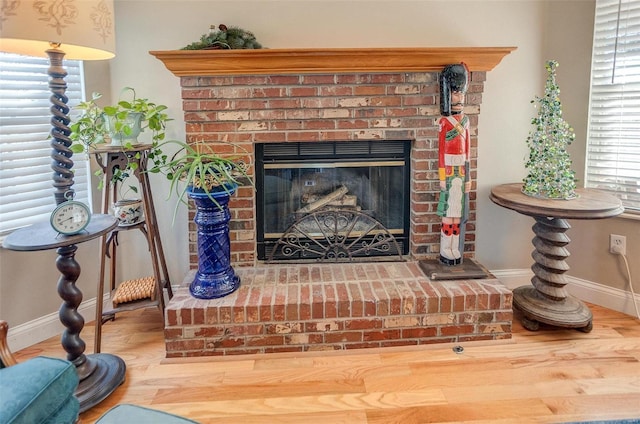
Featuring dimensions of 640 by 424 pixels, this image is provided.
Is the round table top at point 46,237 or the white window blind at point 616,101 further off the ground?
the white window blind at point 616,101

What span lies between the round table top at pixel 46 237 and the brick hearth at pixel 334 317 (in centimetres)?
54

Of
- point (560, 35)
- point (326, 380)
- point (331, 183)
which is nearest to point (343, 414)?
point (326, 380)

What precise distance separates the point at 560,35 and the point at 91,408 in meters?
3.11

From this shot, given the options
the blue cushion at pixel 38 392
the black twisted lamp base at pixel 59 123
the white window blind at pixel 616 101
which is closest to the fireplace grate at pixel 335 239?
the black twisted lamp base at pixel 59 123

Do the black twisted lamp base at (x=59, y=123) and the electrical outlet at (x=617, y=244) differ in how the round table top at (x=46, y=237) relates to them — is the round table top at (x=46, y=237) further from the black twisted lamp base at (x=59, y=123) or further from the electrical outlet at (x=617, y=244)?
the electrical outlet at (x=617, y=244)

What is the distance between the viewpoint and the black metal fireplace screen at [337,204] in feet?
8.38

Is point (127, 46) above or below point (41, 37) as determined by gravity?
above

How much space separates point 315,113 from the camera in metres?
2.40

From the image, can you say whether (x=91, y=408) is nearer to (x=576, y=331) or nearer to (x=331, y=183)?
(x=331, y=183)

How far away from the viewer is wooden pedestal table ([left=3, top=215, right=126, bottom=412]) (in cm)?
169

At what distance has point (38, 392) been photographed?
3.76ft

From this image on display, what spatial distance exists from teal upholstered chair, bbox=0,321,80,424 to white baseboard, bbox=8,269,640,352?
109cm

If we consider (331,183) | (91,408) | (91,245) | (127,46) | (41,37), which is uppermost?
(127,46)

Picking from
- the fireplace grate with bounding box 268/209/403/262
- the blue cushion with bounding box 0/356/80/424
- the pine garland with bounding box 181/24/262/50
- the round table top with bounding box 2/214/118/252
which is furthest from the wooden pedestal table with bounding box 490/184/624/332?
the blue cushion with bounding box 0/356/80/424
